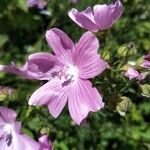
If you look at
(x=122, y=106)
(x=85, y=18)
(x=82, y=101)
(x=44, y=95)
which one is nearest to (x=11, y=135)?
(x=44, y=95)

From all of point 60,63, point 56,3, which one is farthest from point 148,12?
point 60,63

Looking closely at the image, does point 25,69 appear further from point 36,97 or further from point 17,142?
point 17,142

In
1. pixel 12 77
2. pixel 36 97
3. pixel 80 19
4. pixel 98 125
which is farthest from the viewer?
pixel 12 77

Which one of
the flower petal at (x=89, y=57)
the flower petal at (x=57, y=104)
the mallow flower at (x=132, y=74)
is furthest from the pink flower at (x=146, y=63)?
the flower petal at (x=57, y=104)

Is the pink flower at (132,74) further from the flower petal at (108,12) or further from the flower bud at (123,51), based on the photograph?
the flower petal at (108,12)

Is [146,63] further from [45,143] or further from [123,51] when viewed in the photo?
[45,143]

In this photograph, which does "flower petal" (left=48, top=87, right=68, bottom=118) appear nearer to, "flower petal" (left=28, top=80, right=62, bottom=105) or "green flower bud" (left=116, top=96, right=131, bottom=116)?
"flower petal" (left=28, top=80, right=62, bottom=105)
